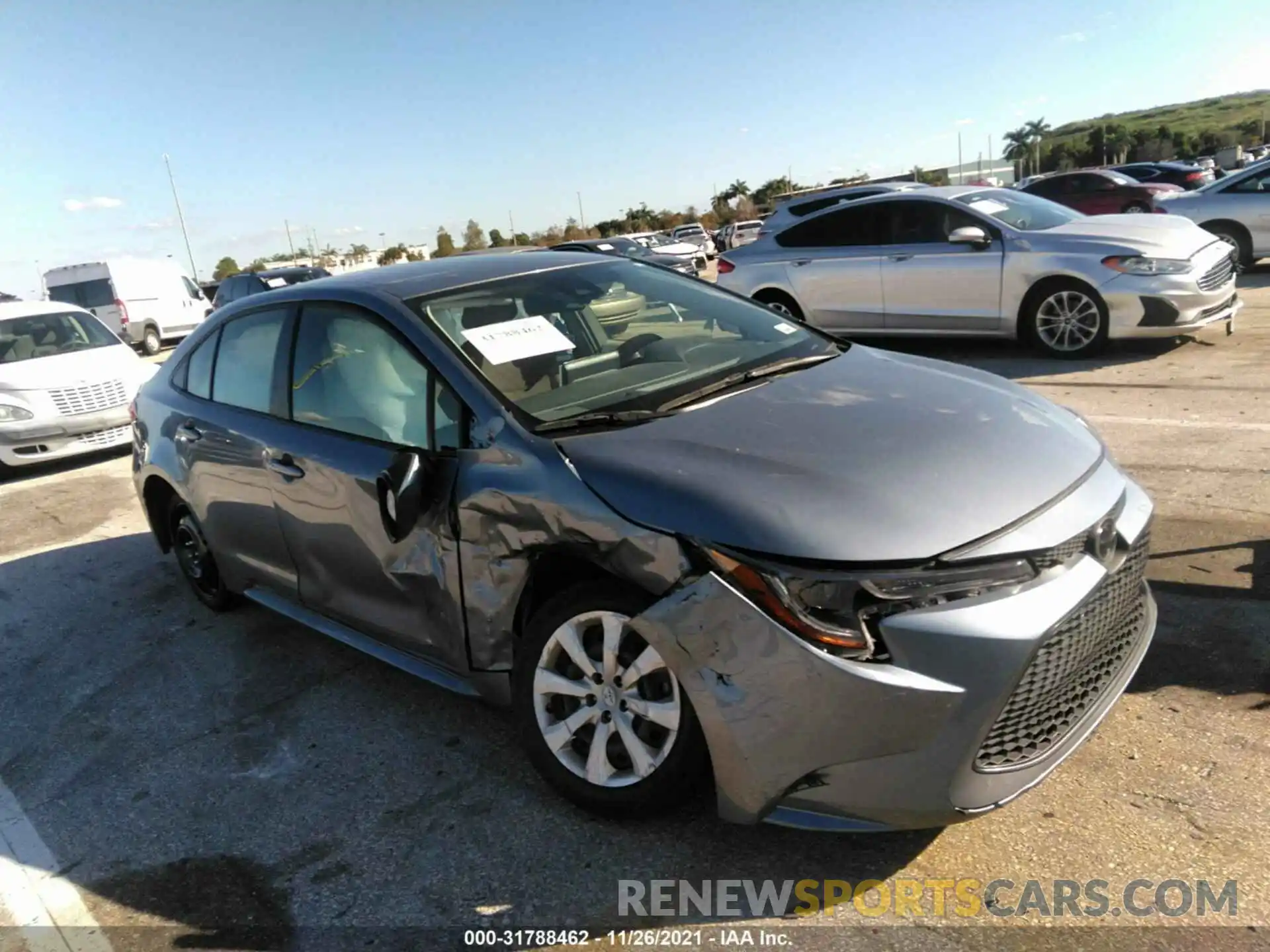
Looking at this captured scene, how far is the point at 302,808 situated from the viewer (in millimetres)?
3164

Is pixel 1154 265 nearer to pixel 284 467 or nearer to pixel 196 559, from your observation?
pixel 284 467

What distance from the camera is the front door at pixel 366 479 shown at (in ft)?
10.2

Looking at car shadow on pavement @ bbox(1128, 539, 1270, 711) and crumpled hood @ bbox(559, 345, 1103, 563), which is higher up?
crumpled hood @ bbox(559, 345, 1103, 563)

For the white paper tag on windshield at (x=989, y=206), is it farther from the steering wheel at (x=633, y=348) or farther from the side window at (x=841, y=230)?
the steering wheel at (x=633, y=348)

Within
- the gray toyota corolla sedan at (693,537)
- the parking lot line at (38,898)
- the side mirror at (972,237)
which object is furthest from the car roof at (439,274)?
the side mirror at (972,237)

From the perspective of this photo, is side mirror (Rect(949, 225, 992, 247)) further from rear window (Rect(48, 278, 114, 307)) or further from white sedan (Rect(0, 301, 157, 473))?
rear window (Rect(48, 278, 114, 307))

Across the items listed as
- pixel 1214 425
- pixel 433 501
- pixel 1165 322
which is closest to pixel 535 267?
pixel 433 501

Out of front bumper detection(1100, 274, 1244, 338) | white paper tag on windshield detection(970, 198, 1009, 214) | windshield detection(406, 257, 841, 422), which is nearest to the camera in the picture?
windshield detection(406, 257, 841, 422)

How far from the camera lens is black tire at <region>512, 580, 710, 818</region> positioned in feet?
8.32

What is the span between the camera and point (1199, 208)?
12.4 meters

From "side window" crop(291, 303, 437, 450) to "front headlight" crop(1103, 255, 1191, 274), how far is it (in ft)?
22.2

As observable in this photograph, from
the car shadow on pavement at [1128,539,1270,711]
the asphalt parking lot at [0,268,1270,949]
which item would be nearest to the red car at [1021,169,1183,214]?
the asphalt parking lot at [0,268,1270,949]

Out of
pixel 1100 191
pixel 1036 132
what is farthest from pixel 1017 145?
pixel 1100 191

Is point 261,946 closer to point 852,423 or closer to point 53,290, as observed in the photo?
point 852,423
